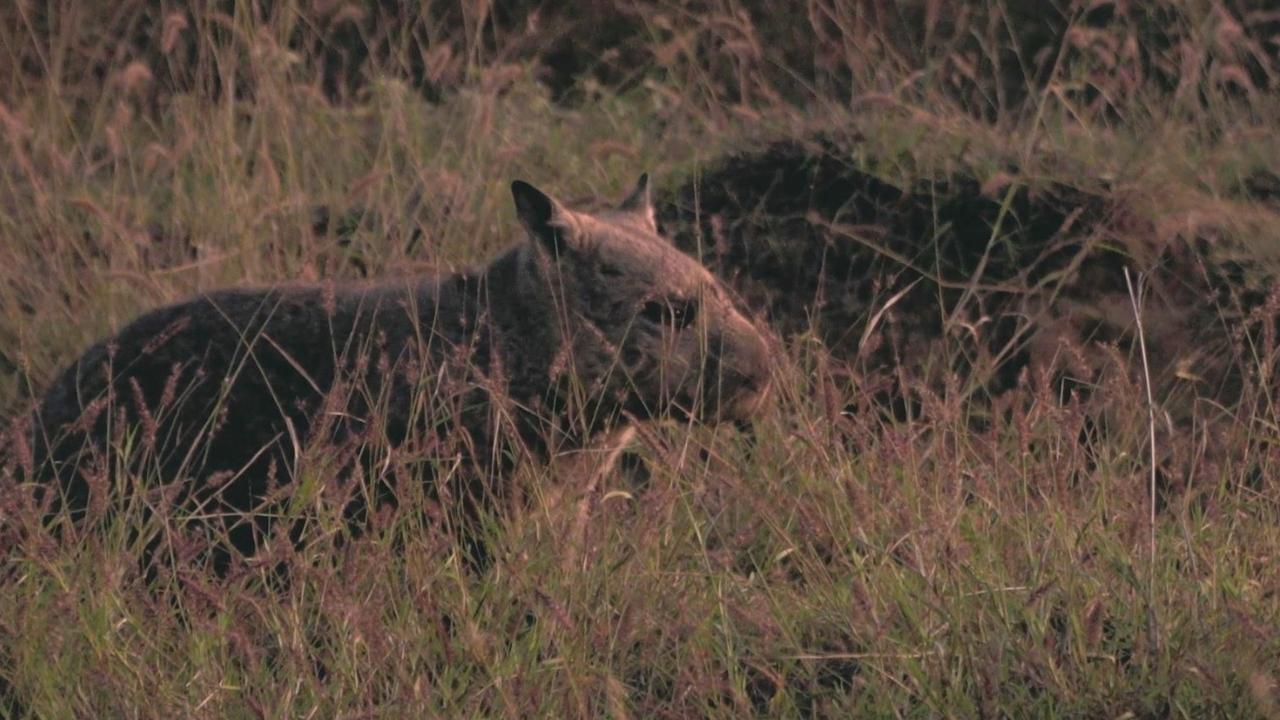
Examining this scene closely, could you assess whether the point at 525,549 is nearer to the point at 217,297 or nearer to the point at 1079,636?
the point at 1079,636

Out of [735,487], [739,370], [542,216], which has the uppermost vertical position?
[542,216]

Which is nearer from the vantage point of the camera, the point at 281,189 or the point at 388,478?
the point at 388,478

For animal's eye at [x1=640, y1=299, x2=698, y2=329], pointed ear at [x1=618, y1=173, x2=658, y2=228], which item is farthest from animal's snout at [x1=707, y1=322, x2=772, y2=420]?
pointed ear at [x1=618, y1=173, x2=658, y2=228]

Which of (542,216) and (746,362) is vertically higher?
(542,216)

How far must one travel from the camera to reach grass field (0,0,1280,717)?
12.2 feet

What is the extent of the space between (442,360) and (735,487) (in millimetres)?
1188

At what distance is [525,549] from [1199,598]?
1403 millimetres

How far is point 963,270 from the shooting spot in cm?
646

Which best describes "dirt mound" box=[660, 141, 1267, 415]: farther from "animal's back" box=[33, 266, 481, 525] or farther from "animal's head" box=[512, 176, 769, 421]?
"animal's back" box=[33, 266, 481, 525]

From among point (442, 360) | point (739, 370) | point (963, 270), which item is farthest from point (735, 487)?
point (963, 270)

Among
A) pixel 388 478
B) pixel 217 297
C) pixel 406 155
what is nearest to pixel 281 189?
pixel 406 155

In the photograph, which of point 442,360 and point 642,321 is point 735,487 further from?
point 442,360

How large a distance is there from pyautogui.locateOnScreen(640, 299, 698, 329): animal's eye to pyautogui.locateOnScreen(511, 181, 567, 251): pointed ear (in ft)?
1.04

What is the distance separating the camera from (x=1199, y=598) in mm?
3852
